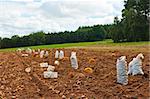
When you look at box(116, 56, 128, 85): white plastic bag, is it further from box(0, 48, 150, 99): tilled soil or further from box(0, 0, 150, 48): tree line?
box(0, 0, 150, 48): tree line

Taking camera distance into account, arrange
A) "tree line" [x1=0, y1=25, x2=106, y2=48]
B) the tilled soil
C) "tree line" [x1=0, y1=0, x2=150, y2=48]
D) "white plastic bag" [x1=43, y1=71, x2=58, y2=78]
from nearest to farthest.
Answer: the tilled soil
"white plastic bag" [x1=43, y1=71, x2=58, y2=78]
"tree line" [x1=0, y1=0, x2=150, y2=48]
"tree line" [x1=0, y1=25, x2=106, y2=48]

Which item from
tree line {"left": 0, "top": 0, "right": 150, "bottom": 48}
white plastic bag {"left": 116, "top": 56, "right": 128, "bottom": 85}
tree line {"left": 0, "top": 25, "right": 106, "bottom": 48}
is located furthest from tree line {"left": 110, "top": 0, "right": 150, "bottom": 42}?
white plastic bag {"left": 116, "top": 56, "right": 128, "bottom": 85}

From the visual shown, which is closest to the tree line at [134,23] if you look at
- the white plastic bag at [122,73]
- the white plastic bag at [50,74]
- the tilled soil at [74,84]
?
the tilled soil at [74,84]

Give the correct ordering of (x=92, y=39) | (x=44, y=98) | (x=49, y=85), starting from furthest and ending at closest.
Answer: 1. (x=92, y=39)
2. (x=49, y=85)
3. (x=44, y=98)

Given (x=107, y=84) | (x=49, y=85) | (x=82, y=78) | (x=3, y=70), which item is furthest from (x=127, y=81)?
(x=3, y=70)

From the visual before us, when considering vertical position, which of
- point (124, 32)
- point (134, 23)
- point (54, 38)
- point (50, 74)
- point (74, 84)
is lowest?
point (74, 84)

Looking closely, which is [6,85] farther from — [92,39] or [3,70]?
[92,39]

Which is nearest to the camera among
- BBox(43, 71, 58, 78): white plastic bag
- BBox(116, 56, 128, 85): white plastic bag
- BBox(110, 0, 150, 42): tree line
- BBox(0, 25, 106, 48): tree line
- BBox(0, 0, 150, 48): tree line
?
BBox(116, 56, 128, 85): white plastic bag

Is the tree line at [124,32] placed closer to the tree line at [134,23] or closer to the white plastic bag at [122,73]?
the tree line at [134,23]

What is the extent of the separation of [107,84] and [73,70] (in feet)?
6.11

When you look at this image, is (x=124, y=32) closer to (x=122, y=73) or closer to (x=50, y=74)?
(x=50, y=74)

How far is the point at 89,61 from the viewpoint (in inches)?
401

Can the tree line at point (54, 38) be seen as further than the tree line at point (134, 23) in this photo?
Yes

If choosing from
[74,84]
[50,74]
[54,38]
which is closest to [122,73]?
[74,84]
